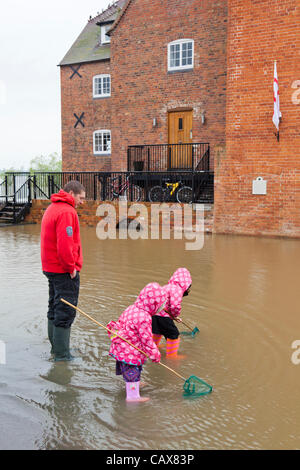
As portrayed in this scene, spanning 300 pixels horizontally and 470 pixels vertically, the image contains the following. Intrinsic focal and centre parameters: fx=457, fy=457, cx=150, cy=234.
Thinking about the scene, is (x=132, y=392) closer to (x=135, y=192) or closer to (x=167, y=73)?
(x=135, y=192)

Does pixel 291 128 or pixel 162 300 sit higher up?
pixel 291 128

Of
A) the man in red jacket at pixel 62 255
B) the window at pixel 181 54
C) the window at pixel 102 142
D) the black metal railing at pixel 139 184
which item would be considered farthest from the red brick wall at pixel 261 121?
the window at pixel 102 142

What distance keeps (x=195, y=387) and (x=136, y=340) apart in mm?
585

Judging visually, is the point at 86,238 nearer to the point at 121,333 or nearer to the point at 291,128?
the point at 291,128

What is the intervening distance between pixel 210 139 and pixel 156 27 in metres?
5.08

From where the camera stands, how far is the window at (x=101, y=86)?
22578 millimetres

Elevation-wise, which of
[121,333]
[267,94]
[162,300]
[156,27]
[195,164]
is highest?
[156,27]

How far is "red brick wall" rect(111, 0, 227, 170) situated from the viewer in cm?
1695

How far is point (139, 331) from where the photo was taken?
342 centimetres

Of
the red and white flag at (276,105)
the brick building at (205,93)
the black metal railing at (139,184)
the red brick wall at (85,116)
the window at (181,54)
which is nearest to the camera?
the red and white flag at (276,105)

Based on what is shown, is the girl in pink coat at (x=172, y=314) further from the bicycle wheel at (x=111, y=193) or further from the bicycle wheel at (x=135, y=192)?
the bicycle wheel at (x=111, y=193)

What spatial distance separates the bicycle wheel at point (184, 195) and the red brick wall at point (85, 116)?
8084mm
